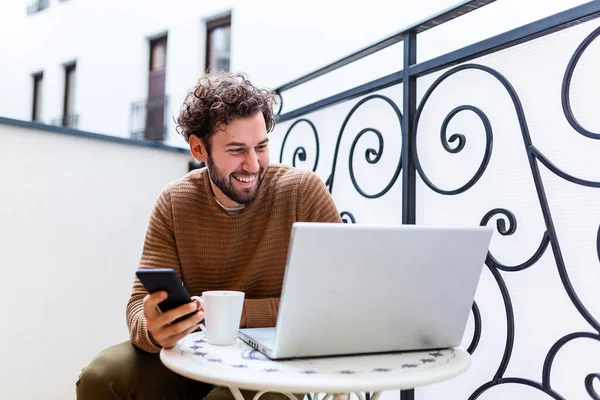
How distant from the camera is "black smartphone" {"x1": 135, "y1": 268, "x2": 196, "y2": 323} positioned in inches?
34.6

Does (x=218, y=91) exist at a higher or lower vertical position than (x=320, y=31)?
lower

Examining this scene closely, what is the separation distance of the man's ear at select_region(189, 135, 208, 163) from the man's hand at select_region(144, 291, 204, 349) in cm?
54

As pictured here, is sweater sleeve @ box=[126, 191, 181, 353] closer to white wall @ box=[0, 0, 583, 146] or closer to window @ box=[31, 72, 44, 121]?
white wall @ box=[0, 0, 583, 146]

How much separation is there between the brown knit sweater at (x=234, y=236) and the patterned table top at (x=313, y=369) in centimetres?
35

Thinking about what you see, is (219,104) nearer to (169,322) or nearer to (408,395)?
(169,322)

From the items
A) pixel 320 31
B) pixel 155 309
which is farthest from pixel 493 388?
pixel 320 31

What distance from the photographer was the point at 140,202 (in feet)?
8.43

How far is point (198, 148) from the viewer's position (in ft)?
4.77

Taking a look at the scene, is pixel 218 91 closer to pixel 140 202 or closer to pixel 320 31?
pixel 140 202

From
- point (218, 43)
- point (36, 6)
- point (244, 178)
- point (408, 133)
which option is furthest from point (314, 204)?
point (36, 6)

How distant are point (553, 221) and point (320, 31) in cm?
203

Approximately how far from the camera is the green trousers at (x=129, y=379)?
118cm

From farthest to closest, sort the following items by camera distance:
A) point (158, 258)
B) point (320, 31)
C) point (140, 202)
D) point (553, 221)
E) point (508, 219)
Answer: point (320, 31), point (140, 202), point (158, 258), point (508, 219), point (553, 221)

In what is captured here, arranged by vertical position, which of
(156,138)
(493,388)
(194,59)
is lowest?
(493,388)
